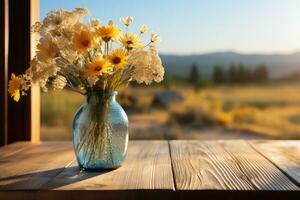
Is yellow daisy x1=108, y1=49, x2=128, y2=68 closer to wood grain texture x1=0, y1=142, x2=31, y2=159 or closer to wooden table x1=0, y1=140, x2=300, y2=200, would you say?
wooden table x1=0, y1=140, x2=300, y2=200

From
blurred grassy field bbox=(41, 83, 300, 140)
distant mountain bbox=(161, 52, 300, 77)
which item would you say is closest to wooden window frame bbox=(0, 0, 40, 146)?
blurred grassy field bbox=(41, 83, 300, 140)

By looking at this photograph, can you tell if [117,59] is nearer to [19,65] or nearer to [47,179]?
[47,179]

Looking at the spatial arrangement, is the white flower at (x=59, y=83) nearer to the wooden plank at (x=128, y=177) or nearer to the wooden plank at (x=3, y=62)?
the wooden plank at (x=128, y=177)

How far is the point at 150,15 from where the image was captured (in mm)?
2883

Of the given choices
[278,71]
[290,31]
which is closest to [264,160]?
[278,71]

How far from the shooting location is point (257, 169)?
1088 mm

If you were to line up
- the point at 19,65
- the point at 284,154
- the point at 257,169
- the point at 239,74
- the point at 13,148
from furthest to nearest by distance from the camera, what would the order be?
the point at 239,74 → the point at 19,65 → the point at 13,148 → the point at 284,154 → the point at 257,169

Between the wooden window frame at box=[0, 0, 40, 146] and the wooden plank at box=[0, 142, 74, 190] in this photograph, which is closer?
the wooden plank at box=[0, 142, 74, 190]

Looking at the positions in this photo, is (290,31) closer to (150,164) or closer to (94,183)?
(150,164)

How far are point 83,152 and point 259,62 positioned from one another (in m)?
2.25

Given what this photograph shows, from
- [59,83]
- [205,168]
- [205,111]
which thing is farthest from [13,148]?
[205,111]

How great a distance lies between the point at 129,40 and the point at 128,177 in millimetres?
321

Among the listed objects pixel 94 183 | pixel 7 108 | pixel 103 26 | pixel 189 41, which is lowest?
pixel 94 183

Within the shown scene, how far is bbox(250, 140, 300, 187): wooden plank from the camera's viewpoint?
3.49 feet
